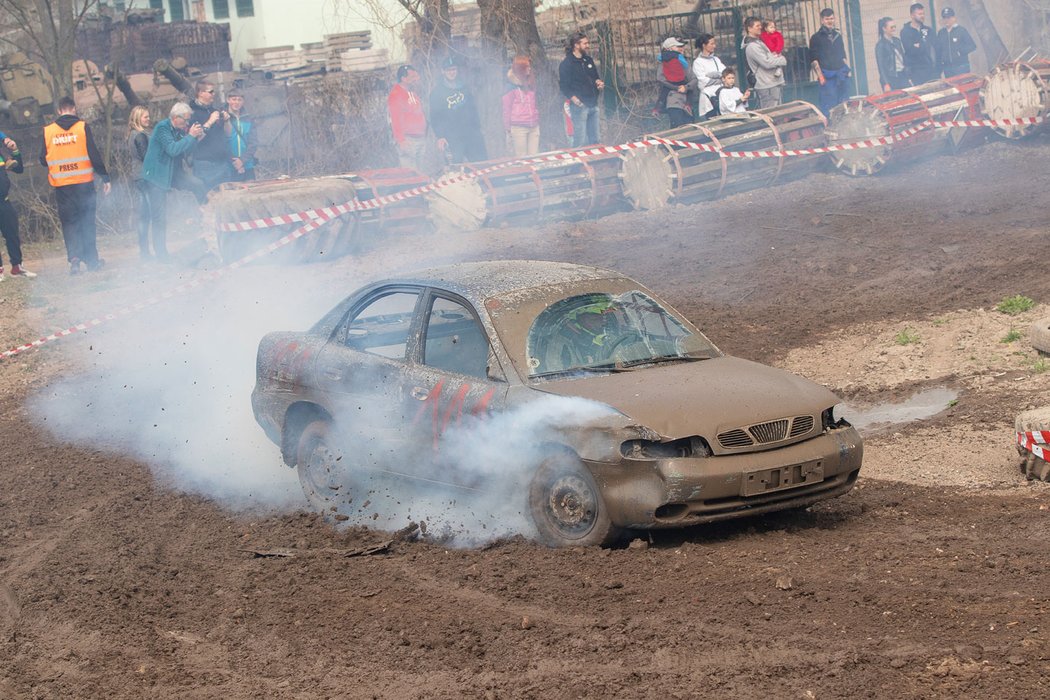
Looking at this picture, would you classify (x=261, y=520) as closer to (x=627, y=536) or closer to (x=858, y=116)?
(x=627, y=536)

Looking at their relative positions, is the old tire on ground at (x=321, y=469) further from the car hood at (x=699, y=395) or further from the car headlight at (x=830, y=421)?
the car headlight at (x=830, y=421)

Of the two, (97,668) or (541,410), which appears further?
(541,410)

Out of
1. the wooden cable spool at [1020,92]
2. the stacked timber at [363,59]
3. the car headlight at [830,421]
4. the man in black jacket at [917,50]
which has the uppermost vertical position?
the stacked timber at [363,59]

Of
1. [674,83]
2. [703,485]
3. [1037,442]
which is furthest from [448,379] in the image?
[674,83]

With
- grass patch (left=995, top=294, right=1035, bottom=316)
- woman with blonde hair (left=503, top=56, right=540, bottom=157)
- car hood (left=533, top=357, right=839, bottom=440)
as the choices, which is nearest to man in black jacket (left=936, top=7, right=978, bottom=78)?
woman with blonde hair (left=503, top=56, right=540, bottom=157)

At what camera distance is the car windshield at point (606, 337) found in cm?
721

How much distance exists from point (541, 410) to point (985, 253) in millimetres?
8851

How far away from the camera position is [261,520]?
26.2ft

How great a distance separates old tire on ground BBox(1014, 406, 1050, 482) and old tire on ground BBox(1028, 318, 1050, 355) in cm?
256

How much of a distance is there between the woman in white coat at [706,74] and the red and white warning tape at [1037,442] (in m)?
13.2

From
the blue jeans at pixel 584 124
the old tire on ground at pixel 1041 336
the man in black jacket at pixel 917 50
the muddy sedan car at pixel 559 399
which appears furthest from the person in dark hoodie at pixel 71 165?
the man in black jacket at pixel 917 50

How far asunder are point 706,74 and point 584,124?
2065 millimetres

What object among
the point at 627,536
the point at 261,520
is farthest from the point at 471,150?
the point at 627,536

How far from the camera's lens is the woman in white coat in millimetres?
20000
